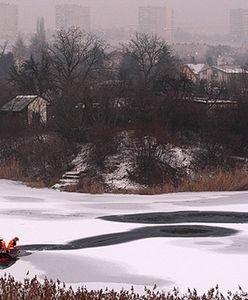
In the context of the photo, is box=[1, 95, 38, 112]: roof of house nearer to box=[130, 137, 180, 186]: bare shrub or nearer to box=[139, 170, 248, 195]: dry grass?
box=[130, 137, 180, 186]: bare shrub

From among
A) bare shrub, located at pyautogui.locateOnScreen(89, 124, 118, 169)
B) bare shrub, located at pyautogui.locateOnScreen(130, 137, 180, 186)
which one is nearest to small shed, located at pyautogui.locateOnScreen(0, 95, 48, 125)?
bare shrub, located at pyautogui.locateOnScreen(89, 124, 118, 169)

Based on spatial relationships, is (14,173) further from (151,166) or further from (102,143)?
(151,166)

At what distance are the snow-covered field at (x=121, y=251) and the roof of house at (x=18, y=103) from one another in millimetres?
19564

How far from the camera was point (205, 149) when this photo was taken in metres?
32.1

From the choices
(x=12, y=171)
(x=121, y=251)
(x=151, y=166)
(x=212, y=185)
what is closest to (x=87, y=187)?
(x=151, y=166)

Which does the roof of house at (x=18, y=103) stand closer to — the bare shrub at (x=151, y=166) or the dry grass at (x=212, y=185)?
the bare shrub at (x=151, y=166)

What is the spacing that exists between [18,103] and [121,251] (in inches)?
1165

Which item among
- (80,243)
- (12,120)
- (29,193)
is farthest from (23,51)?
(80,243)

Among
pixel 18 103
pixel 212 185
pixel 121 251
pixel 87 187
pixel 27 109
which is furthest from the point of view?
pixel 18 103

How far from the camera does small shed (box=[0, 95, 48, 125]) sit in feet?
132

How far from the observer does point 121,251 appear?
530 inches

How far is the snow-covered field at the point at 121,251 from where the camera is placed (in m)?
11.1

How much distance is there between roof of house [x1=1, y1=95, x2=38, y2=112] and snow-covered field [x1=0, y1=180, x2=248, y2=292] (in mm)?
19564

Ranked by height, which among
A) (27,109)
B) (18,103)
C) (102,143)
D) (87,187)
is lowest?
(87,187)
